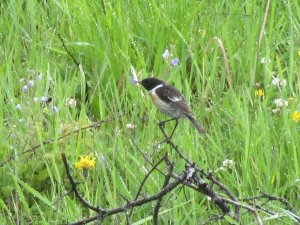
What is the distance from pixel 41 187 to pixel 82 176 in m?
0.24

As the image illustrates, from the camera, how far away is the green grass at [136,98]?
4.32 meters

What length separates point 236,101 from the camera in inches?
193

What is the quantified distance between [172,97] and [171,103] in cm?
8

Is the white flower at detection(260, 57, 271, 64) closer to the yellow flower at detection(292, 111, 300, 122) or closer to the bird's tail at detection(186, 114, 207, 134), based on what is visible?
the yellow flower at detection(292, 111, 300, 122)

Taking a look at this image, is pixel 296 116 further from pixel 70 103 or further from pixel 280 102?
pixel 70 103

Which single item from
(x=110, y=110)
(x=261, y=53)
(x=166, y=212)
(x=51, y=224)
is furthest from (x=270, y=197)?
(x=261, y=53)

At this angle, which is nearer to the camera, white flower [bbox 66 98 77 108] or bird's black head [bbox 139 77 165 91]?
bird's black head [bbox 139 77 165 91]

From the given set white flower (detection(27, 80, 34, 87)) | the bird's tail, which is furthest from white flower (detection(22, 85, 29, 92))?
the bird's tail

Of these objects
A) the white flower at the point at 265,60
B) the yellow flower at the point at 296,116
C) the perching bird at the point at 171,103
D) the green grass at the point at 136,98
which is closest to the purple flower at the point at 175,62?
the green grass at the point at 136,98

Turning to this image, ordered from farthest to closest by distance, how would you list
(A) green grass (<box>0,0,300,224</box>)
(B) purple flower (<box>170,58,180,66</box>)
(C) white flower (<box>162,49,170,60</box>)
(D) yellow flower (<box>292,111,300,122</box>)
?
(C) white flower (<box>162,49,170,60</box>), (B) purple flower (<box>170,58,180,66</box>), (D) yellow flower (<box>292,111,300,122</box>), (A) green grass (<box>0,0,300,224</box>)

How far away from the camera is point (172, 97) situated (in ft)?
15.3

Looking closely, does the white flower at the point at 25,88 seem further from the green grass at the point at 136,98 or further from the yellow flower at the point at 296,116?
the yellow flower at the point at 296,116

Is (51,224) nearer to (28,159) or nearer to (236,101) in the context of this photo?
(28,159)

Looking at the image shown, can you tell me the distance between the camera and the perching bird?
4.59m
